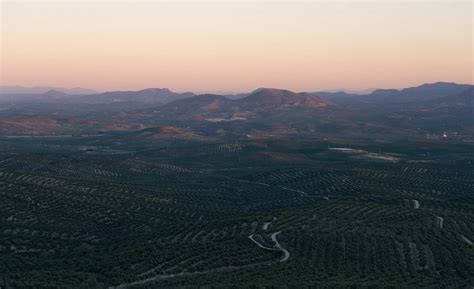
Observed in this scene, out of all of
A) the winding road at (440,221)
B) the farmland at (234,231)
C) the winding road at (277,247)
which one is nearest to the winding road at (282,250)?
the winding road at (277,247)

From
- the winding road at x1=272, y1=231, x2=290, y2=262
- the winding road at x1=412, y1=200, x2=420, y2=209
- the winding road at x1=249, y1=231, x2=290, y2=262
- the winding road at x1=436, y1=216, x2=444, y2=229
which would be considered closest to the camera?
the winding road at x1=272, y1=231, x2=290, y2=262

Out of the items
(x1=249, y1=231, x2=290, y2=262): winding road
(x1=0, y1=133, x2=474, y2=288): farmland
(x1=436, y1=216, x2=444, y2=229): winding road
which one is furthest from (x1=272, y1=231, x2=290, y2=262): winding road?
(x1=436, y1=216, x2=444, y2=229): winding road

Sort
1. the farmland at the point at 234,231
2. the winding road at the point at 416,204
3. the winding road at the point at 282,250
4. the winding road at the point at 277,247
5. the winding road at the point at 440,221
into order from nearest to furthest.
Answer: the farmland at the point at 234,231, the winding road at the point at 282,250, the winding road at the point at 277,247, the winding road at the point at 440,221, the winding road at the point at 416,204

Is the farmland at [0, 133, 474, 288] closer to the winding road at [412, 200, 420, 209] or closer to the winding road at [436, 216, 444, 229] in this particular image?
the winding road at [412, 200, 420, 209]

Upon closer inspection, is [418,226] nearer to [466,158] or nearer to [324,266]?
[324,266]

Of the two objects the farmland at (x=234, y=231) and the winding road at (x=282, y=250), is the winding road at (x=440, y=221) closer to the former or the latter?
the farmland at (x=234, y=231)

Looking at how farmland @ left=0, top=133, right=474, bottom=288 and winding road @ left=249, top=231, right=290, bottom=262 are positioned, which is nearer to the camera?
farmland @ left=0, top=133, right=474, bottom=288


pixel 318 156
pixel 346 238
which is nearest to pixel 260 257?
pixel 346 238

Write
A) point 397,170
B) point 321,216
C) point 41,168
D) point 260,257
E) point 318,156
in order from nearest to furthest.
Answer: point 260,257, point 321,216, point 41,168, point 397,170, point 318,156
